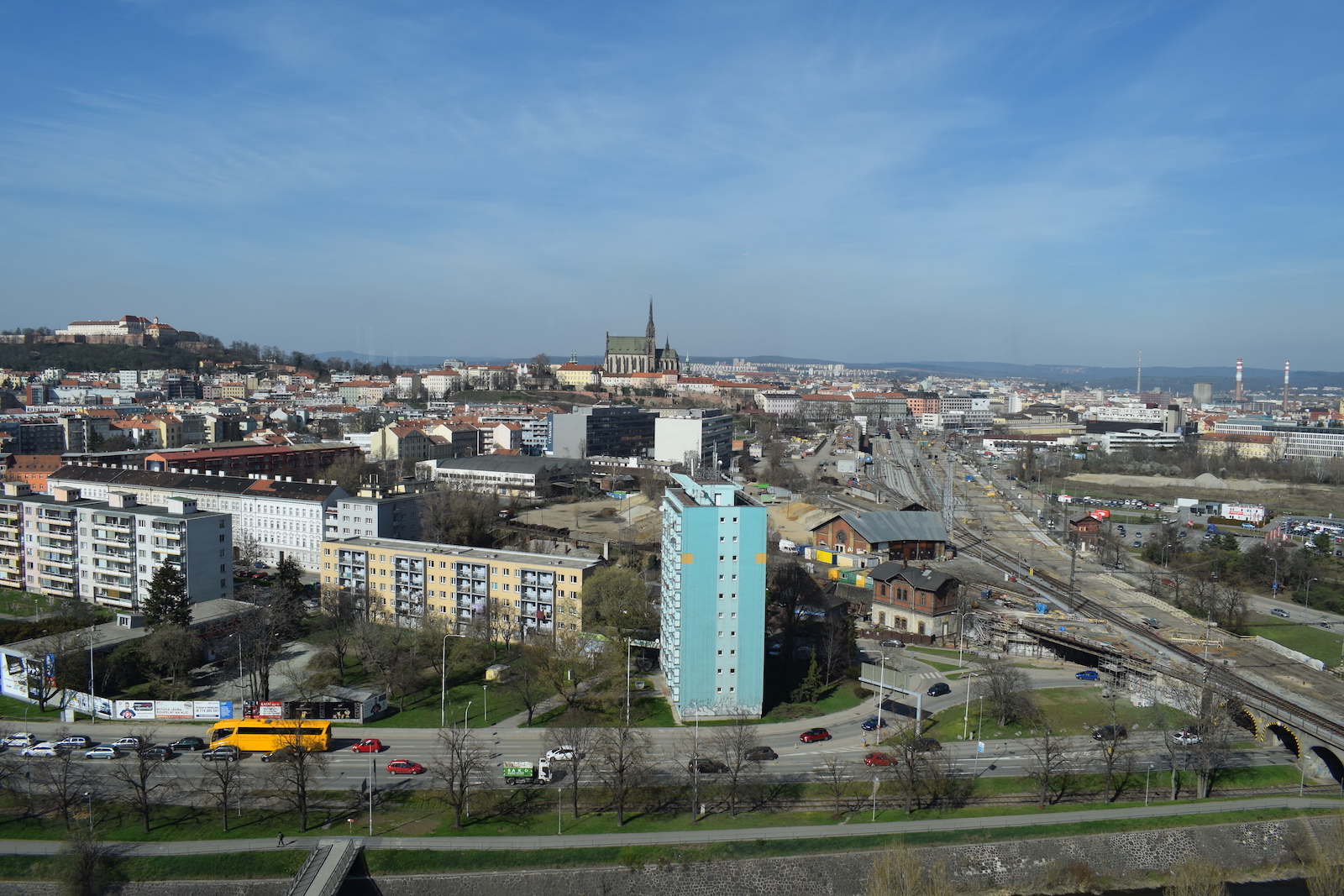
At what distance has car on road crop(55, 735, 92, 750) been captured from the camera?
1617 centimetres

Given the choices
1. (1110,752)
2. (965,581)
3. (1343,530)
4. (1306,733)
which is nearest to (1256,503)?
(1343,530)

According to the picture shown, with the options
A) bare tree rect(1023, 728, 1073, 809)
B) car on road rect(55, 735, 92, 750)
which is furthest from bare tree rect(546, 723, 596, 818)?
car on road rect(55, 735, 92, 750)

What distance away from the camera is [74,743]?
16328 millimetres

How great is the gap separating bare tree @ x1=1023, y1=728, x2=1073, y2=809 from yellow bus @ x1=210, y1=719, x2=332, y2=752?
1284cm

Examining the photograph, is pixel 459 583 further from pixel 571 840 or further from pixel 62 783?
pixel 571 840

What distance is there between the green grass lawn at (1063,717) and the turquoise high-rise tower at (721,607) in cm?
385

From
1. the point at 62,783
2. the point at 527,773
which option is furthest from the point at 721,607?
the point at 62,783

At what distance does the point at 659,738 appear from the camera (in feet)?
54.8

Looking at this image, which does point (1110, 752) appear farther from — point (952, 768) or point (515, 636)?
point (515, 636)

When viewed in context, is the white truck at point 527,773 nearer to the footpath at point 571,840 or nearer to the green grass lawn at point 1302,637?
the footpath at point 571,840

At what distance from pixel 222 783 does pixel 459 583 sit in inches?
374

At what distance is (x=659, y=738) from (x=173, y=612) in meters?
12.3

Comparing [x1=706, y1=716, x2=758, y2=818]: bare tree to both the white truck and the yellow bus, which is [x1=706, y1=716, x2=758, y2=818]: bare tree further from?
the yellow bus

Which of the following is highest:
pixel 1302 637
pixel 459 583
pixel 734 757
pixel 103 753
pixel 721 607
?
pixel 721 607
